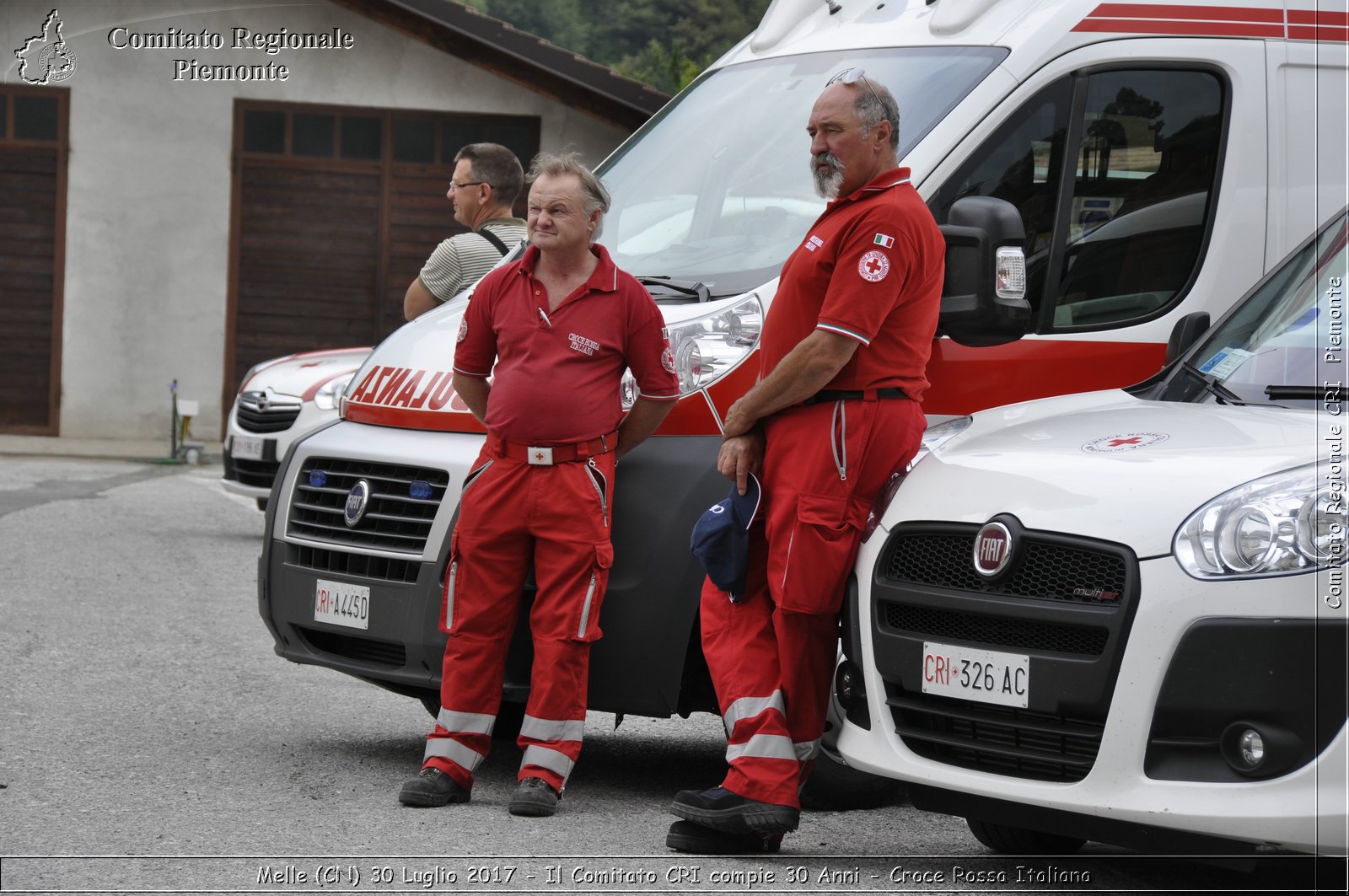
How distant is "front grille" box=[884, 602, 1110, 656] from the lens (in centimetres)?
407

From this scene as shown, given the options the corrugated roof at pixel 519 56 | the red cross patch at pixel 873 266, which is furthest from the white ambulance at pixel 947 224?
the corrugated roof at pixel 519 56

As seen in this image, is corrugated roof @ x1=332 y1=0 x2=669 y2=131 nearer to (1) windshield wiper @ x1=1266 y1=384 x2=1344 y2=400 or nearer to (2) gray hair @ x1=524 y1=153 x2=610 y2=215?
(2) gray hair @ x1=524 y1=153 x2=610 y2=215

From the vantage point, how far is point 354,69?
67.5 ft

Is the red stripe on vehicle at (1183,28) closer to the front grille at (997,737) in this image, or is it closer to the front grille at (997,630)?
the front grille at (997,630)

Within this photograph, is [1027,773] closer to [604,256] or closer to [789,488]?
[789,488]

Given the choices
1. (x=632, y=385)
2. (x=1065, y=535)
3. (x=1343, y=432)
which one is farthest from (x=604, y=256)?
(x=1343, y=432)

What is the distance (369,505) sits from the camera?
576cm

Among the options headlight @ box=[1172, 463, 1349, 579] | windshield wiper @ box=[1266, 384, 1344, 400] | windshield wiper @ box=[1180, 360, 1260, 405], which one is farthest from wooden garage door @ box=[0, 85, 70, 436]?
headlight @ box=[1172, 463, 1349, 579]

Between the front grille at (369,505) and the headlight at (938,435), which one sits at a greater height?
the headlight at (938,435)

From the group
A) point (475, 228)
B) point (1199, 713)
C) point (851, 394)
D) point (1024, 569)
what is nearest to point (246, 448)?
point (475, 228)

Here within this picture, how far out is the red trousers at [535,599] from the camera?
209 inches

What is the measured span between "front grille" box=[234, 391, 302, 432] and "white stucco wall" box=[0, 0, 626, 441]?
809 centimetres

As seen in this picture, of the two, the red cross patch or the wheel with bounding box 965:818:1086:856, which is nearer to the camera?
the red cross patch

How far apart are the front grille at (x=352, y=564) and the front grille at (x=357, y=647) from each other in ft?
0.65
